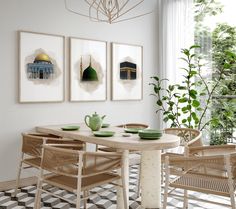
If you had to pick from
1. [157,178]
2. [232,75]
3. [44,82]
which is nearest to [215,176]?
[157,178]

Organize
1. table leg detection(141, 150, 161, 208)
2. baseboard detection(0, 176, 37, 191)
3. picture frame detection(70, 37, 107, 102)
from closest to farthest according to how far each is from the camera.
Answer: table leg detection(141, 150, 161, 208)
baseboard detection(0, 176, 37, 191)
picture frame detection(70, 37, 107, 102)

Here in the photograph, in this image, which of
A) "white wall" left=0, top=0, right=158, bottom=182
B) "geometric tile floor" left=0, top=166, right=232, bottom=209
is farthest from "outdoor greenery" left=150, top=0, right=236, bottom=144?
"geometric tile floor" left=0, top=166, right=232, bottom=209

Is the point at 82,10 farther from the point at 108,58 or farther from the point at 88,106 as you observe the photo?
the point at 88,106

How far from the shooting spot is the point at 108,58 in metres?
4.72

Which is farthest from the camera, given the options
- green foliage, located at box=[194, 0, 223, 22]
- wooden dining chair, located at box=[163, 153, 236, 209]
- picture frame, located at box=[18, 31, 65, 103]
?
green foliage, located at box=[194, 0, 223, 22]

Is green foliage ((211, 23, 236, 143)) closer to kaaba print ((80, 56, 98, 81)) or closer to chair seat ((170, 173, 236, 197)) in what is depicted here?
kaaba print ((80, 56, 98, 81))

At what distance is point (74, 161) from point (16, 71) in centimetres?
184

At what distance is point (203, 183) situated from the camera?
2477 mm

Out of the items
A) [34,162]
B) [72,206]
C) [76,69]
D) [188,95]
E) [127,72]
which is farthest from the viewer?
[188,95]

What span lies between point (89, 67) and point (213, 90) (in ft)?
5.98

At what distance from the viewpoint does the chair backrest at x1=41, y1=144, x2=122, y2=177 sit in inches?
96.7

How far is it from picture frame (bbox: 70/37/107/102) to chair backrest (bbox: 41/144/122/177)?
1.71 metres

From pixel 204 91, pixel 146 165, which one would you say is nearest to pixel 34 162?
pixel 146 165

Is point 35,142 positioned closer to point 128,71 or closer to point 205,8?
point 128,71
